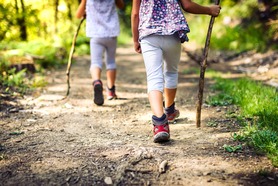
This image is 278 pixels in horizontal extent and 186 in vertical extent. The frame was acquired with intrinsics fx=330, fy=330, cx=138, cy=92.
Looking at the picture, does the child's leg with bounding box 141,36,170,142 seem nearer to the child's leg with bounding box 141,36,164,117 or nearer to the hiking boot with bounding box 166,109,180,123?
the child's leg with bounding box 141,36,164,117

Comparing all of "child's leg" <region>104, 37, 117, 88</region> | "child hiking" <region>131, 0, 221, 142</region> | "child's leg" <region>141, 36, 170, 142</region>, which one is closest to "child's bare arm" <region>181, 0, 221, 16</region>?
"child hiking" <region>131, 0, 221, 142</region>

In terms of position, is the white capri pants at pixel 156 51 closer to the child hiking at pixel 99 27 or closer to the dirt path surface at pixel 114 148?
the dirt path surface at pixel 114 148

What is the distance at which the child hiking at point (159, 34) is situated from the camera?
127 inches

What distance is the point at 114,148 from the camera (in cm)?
314

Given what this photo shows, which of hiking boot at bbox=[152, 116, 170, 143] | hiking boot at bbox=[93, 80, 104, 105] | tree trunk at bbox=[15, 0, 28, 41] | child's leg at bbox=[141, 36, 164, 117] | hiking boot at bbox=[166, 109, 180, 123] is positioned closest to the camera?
hiking boot at bbox=[152, 116, 170, 143]

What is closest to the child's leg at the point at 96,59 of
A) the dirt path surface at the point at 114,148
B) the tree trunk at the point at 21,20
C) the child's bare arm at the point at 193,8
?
the dirt path surface at the point at 114,148

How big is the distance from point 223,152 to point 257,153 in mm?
287

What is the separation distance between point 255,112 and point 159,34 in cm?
157

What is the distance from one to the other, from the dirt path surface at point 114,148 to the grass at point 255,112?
0.12 meters

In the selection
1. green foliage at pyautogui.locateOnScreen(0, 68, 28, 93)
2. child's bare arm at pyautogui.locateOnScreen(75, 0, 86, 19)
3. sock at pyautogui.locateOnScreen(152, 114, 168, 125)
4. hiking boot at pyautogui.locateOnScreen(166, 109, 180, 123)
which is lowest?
green foliage at pyautogui.locateOnScreen(0, 68, 28, 93)

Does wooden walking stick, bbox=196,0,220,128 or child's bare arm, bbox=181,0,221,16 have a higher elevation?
child's bare arm, bbox=181,0,221,16

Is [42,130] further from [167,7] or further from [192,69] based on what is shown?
[192,69]

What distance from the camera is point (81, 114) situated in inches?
180

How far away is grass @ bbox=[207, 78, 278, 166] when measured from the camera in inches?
117
